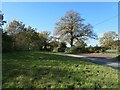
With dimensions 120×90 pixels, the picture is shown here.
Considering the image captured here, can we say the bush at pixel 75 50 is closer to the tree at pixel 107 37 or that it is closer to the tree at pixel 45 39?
the tree at pixel 45 39

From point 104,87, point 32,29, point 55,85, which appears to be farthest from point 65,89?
point 32,29

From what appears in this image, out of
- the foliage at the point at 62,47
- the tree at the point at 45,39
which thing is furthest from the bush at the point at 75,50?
the tree at the point at 45,39

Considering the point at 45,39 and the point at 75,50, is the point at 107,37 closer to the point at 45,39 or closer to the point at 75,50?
the point at 45,39

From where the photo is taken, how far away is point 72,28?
128ft

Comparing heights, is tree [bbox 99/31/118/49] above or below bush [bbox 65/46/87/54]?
above

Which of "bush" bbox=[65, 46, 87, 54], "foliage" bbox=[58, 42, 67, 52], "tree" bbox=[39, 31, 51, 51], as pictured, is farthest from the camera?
"tree" bbox=[39, 31, 51, 51]

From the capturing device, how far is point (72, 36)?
3878 centimetres

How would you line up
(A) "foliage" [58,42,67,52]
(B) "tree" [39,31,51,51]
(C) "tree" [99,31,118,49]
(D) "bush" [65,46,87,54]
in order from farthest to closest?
(C) "tree" [99,31,118,49], (B) "tree" [39,31,51,51], (A) "foliage" [58,42,67,52], (D) "bush" [65,46,87,54]

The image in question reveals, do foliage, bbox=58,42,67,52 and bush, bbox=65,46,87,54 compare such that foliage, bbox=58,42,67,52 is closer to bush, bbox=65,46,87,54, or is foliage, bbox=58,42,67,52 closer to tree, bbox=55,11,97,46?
tree, bbox=55,11,97,46

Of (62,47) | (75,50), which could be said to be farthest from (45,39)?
(75,50)

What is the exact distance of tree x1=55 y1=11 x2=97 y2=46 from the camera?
38.8 metres

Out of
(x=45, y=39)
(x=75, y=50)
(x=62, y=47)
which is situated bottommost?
(x=75, y=50)

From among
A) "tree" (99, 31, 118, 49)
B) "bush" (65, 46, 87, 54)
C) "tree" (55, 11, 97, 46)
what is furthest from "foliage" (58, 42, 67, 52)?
"tree" (99, 31, 118, 49)

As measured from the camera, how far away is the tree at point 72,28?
38.8 m
